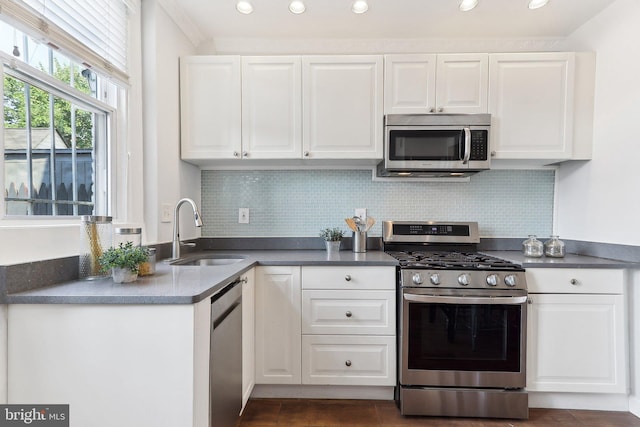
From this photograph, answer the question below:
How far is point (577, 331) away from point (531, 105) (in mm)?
1400

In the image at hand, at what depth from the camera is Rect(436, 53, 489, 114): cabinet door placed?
7.16 feet

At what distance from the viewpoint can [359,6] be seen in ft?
6.69

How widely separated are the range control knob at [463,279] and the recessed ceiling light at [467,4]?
1597mm

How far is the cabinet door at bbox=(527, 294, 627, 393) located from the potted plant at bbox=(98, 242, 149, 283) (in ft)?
6.69

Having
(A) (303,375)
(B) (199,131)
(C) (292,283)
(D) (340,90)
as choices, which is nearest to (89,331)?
(C) (292,283)

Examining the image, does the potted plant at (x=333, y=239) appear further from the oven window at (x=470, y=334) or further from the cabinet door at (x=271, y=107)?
the oven window at (x=470, y=334)

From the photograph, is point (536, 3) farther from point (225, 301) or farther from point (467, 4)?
point (225, 301)

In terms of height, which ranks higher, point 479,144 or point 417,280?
point 479,144

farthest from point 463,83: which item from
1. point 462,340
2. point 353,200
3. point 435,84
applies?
point 462,340

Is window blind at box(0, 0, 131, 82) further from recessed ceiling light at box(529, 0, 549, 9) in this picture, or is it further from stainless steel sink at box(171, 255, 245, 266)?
recessed ceiling light at box(529, 0, 549, 9)

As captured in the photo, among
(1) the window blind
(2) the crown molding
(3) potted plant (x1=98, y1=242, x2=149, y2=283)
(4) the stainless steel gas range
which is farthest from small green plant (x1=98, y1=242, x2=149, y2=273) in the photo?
(2) the crown molding

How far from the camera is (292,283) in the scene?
1.98m

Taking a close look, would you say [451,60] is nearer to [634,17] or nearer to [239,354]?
[634,17]

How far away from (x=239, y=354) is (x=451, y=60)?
2177 millimetres
